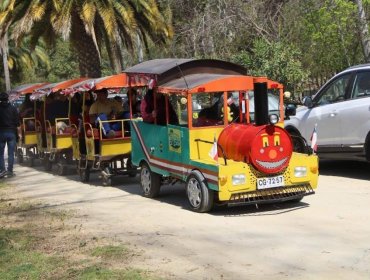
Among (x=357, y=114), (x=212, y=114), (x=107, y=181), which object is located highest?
(x=212, y=114)

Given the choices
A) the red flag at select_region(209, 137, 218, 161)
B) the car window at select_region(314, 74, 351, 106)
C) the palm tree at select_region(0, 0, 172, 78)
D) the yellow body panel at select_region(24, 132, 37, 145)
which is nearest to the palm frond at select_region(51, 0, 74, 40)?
the palm tree at select_region(0, 0, 172, 78)

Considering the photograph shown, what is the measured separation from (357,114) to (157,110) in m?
3.65

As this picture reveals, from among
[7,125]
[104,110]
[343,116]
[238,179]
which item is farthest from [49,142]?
[238,179]

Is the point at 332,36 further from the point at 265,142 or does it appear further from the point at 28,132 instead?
the point at 265,142

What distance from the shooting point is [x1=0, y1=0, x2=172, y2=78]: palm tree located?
59.9 ft

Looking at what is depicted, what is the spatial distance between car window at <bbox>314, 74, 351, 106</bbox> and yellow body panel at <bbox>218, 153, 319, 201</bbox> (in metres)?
2.92

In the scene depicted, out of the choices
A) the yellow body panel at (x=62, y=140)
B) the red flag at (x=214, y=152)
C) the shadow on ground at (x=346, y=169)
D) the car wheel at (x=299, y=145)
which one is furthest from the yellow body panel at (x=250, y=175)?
the yellow body panel at (x=62, y=140)

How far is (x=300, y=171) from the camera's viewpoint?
28.8 feet

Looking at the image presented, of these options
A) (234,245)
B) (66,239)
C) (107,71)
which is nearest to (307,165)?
(234,245)

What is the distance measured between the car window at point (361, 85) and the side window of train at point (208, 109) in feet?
10.2

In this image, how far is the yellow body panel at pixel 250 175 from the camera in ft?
26.8

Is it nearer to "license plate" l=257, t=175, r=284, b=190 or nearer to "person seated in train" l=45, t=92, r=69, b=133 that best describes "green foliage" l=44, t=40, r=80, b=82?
"person seated in train" l=45, t=92, r=69, b=133

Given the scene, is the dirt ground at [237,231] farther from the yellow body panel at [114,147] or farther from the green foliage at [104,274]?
the yellow body panel at [114,147]

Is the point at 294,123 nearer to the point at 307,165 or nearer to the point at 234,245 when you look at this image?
the point at 307,165
